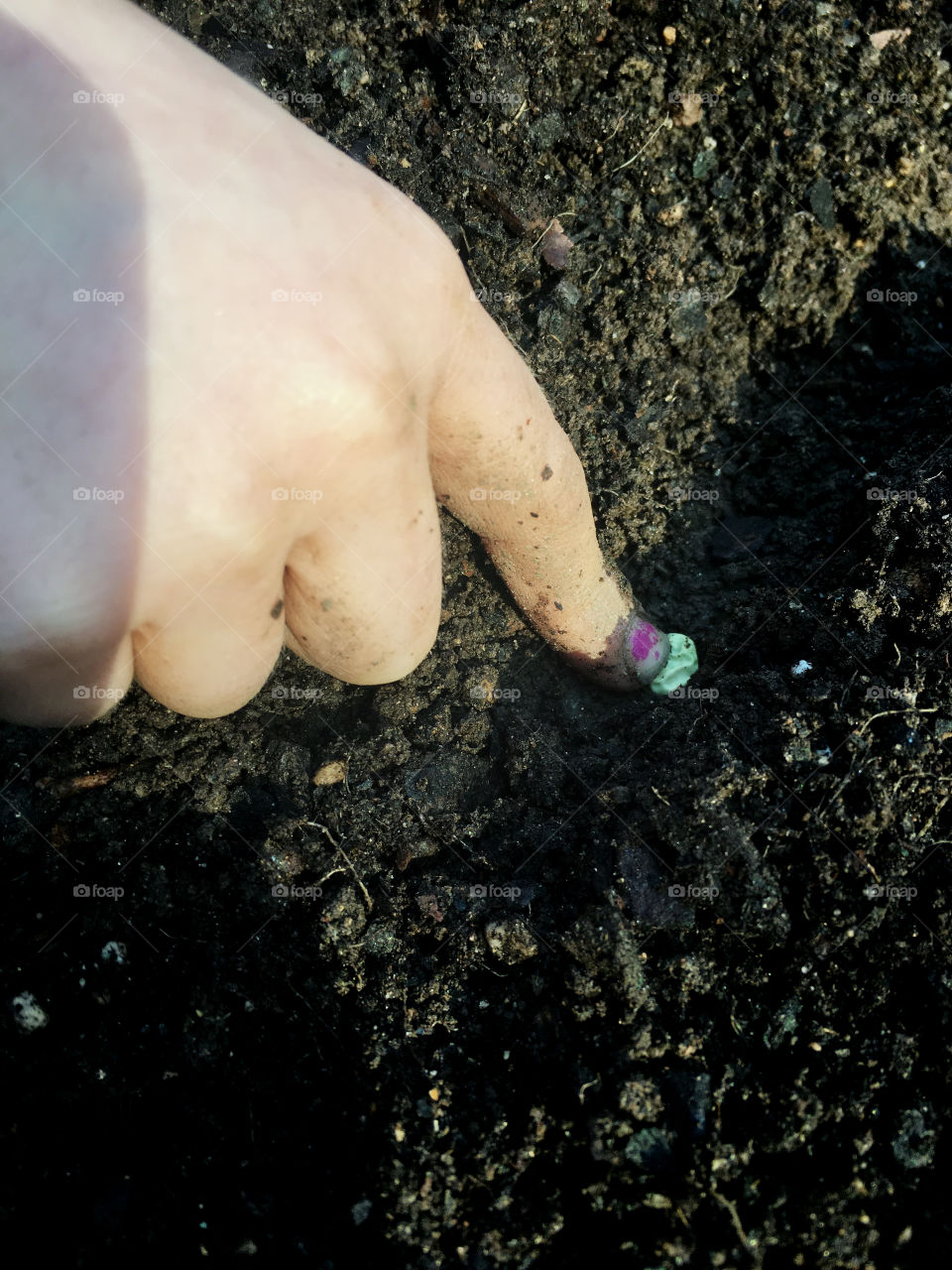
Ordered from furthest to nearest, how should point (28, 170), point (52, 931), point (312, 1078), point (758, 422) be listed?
1. point (758, 422)
2. point (52, 931)
3. point (312, 1078)
4. point (28, 170)

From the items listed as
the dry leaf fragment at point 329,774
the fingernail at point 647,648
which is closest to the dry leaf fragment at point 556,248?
the fingernail at point 647,648

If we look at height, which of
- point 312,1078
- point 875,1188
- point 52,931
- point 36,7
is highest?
point 36,7

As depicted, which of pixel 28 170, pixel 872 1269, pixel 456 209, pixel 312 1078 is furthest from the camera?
pixel 456 209

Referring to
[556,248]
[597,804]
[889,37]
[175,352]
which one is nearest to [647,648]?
[597,804]

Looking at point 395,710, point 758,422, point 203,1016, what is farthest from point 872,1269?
point 758,422

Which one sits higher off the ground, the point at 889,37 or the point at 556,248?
the point at 889,37

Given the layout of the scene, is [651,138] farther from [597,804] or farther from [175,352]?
[597,804]

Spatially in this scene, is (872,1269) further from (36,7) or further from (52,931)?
(36,7)
